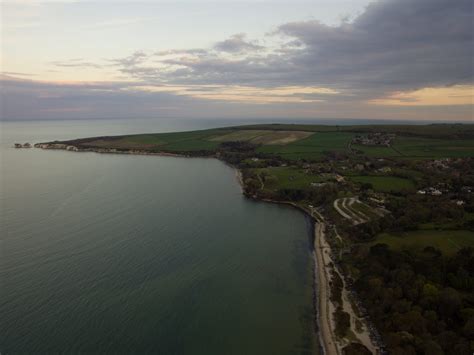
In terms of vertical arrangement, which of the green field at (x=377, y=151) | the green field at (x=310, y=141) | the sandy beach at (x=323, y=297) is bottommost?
the sandy beach at (x=323, y=297)

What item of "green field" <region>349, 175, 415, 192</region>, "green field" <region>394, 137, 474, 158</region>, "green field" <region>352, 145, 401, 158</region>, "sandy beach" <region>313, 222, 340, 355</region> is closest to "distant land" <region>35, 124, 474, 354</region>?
"sandy beach" <region>313, 222, 340, 355</region>

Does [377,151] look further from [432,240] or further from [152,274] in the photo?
[152,274]

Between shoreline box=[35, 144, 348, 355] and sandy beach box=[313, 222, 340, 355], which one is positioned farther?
shoreline box=[35, 144, 348, 355]

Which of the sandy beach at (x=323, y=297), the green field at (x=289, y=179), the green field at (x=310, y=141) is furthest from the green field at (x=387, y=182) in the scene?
the green field at (x=310, y=141)

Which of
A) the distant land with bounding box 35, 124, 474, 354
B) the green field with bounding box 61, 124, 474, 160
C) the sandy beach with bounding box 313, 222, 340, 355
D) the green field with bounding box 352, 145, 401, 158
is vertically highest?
the green field with bounding box 61, 124, 474, 160

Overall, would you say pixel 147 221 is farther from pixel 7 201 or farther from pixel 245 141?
pixel 245 141

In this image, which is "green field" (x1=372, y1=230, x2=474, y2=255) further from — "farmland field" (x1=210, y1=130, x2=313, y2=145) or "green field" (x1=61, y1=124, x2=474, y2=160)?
"farmland field" (x1=210, y1=130, x2=313, y2=145)

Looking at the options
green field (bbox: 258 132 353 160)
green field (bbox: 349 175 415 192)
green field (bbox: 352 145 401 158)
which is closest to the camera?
green field (bbox: 349 175 415 192)

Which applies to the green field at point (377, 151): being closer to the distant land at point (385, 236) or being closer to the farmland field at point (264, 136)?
the distant land at point (385, 236)
